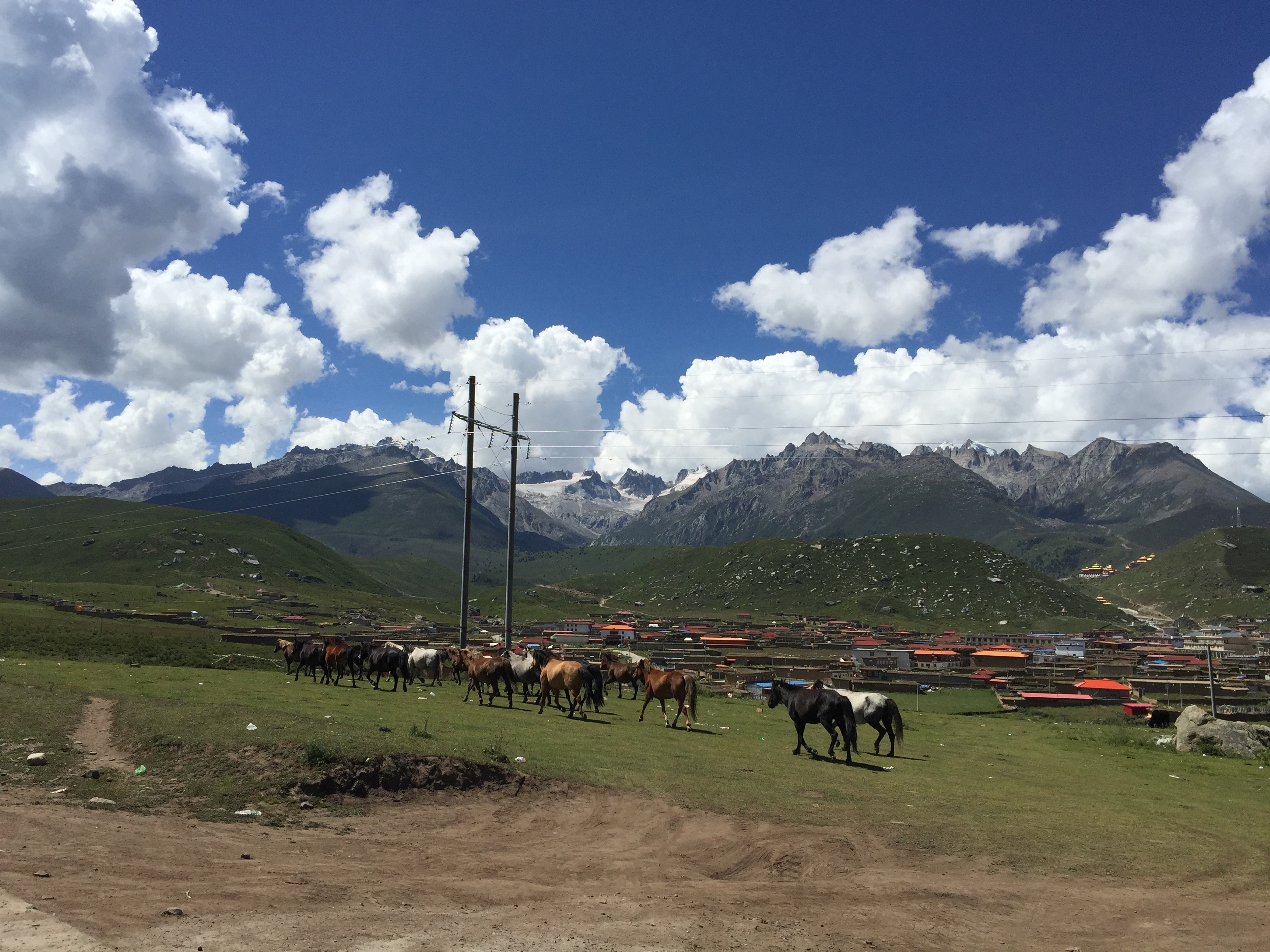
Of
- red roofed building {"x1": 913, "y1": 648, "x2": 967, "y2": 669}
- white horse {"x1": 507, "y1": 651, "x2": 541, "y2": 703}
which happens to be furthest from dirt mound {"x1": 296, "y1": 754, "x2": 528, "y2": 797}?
red roofed building {"x1": 913, "y1": 648, "x2": 967, "y2": 669}

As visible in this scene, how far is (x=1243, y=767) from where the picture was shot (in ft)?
115

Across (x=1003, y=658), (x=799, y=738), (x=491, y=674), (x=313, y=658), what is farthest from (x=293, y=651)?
(x=1003, y=658)

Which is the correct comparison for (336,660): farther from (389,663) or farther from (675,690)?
(675,690)

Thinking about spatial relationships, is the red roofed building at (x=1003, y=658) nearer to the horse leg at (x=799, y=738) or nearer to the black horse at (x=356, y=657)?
the horse leg at (x=799, y=738)

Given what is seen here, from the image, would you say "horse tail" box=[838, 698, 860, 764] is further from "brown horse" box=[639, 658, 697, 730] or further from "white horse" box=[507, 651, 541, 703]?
"white horse" box=[507, 651, 541, 703]

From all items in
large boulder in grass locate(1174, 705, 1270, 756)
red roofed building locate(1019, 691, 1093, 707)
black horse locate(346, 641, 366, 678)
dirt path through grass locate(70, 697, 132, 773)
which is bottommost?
red roofed building locate(1019, 691, 1093, 707)

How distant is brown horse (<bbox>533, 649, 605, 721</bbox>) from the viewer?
3195 centimetres

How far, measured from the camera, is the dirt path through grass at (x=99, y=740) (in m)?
17.4

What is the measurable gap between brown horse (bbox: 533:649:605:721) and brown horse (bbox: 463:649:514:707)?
143cm

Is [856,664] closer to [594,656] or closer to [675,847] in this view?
[594,656]

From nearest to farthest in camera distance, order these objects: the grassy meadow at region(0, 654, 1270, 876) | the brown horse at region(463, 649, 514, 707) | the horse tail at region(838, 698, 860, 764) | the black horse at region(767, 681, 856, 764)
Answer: the grassy meadow at region(0, 654, 1270, 876) < the horse tail at region(838, 698, 860, 764) < the black horse at region(767, 681, 856, 764) < the brown horse at region(463, 649, 514, 707)

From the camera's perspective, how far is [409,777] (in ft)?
60.2

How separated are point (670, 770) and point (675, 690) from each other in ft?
31.7

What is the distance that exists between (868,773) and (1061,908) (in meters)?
11.1
